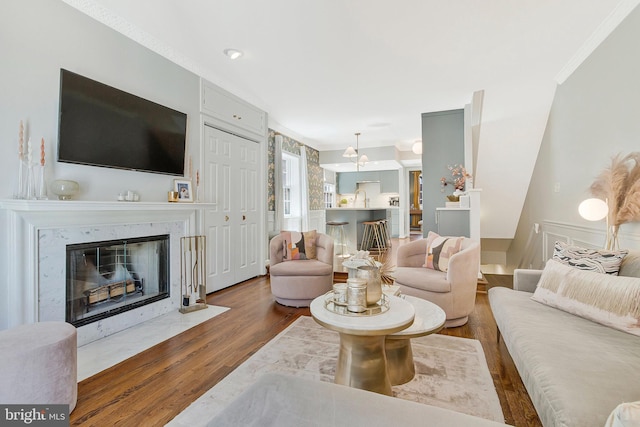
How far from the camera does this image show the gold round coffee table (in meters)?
1.58

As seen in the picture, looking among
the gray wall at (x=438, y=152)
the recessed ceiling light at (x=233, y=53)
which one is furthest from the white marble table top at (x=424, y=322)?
the gray wall at (x=438, y=152)

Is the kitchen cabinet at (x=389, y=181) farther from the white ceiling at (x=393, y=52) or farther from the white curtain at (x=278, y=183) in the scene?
the white curtain at (x=278, y=183)

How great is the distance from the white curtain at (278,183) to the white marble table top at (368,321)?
398 centimetres

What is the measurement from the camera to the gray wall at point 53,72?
82.2 inches

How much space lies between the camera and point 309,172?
733 centimetres

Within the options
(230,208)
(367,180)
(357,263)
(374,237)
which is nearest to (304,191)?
(374,237)

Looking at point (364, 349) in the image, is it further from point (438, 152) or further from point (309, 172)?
point (309, 172)

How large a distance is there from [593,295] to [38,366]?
10.0 feet

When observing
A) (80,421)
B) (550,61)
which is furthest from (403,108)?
(80,421)

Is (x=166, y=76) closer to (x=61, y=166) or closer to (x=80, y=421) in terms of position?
(x=61, y=166)

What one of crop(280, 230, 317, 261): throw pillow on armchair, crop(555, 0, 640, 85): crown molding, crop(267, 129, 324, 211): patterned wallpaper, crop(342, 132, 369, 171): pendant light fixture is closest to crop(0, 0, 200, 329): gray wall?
crop(280, 230, 317, 261): throw pillow on armchair

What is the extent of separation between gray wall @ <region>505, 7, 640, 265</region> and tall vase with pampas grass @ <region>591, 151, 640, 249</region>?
10cm

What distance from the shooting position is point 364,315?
168cm

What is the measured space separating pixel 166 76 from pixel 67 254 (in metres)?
2.04
